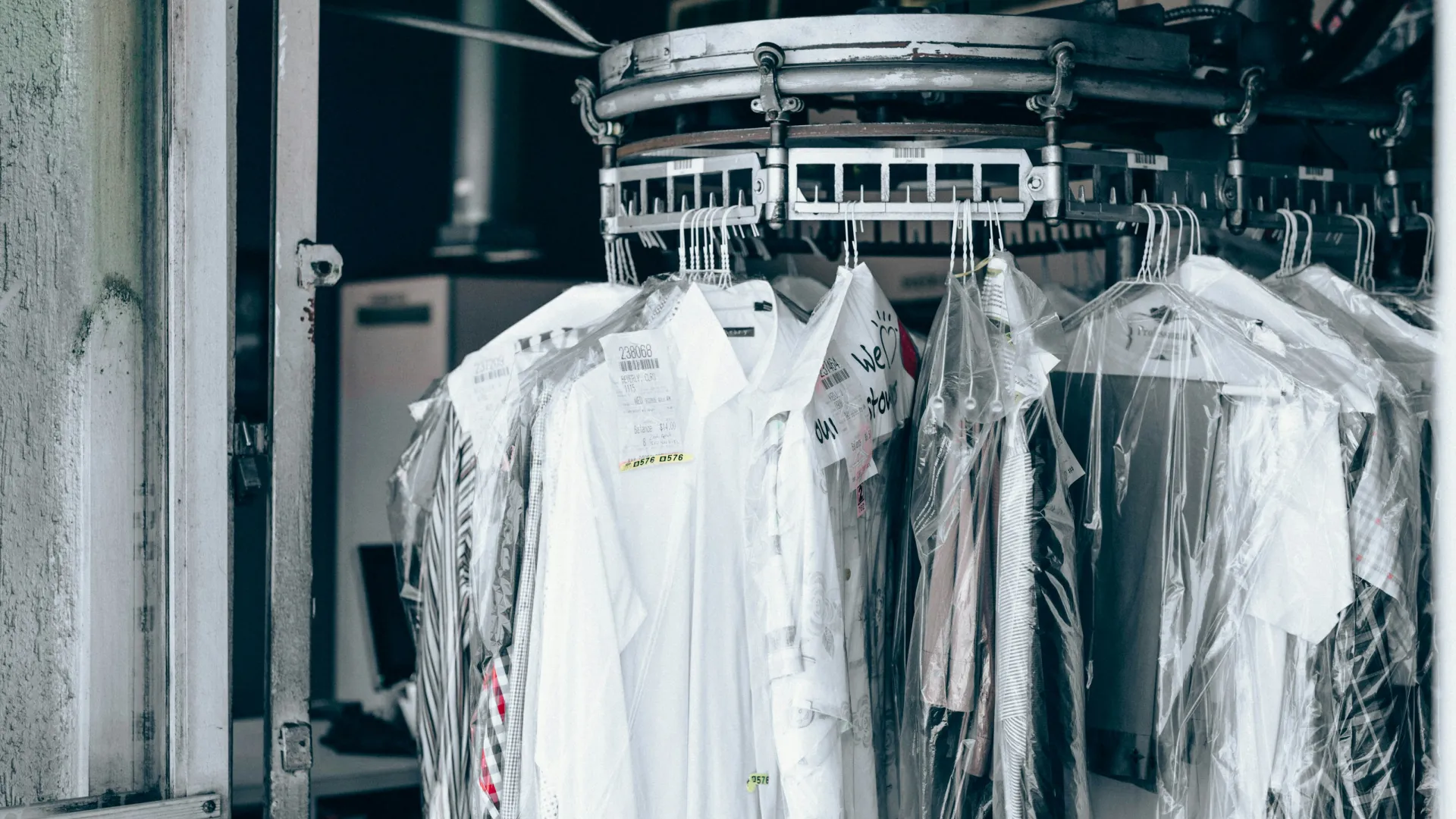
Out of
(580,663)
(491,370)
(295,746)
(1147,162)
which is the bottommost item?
(295,746)

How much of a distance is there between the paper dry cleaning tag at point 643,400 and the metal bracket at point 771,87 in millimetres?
328

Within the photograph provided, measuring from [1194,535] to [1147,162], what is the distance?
20.0 inches

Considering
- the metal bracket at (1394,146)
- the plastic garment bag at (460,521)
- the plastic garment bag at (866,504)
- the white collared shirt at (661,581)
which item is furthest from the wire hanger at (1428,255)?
the plastic garment bag at (460,521)

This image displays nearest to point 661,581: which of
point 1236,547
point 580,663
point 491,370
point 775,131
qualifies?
point 580,663

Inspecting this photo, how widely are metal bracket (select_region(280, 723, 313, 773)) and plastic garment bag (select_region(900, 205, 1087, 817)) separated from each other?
0.89 m

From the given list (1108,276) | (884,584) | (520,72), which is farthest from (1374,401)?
(520,72)

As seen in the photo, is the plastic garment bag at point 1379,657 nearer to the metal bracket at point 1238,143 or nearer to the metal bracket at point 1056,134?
the metal bracket at point 1238,143

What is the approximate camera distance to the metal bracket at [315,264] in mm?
1759

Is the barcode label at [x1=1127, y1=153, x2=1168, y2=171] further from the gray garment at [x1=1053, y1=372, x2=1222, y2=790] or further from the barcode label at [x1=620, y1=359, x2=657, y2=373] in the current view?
the barcode label at [x1=620, y1=359, x2=657, y2=373]

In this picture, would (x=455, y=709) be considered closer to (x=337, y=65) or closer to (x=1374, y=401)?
(x=337, y=65)

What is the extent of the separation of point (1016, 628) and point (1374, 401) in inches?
20.1

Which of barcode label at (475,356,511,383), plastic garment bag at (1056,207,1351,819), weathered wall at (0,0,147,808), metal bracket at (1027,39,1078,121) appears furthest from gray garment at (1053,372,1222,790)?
weathered wall at (0,0,147,808)

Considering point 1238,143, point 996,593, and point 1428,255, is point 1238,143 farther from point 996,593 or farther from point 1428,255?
point 996,593

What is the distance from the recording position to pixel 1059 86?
1545 mm
